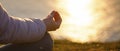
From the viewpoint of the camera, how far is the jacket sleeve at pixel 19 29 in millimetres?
2203

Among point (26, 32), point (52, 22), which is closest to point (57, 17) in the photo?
point (52, 22)

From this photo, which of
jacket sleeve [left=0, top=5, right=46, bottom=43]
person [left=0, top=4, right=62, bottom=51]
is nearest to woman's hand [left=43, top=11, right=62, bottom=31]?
person [left=0, top=4, right=62, bottom=51]

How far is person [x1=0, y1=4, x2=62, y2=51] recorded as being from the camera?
222cm

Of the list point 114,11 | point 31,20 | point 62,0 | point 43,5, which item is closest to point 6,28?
point 31,20

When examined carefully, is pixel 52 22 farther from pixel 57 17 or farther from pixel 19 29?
pixel 19 29

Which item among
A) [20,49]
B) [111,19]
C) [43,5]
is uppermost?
[43,5]

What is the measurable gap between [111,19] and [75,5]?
619 cm

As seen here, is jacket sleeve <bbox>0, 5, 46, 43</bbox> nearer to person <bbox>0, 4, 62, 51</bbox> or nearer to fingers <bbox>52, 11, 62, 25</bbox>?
person <bbox>0, 4, 62, 51</bbox>

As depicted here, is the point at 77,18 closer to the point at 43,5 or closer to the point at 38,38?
the point at 43,5

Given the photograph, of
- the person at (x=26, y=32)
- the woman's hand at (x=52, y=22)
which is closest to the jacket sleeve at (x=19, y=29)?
the person at (x=26, y=32)

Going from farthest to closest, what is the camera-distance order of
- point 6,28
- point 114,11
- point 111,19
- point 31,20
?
point 114,11, point 111,19, point 31,20, point 6,28

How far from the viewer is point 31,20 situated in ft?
7.73

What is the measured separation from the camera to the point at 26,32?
2.29m

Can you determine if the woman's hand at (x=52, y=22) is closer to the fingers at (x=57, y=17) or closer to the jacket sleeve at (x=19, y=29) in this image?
the fingers at (x=57, y=17)
